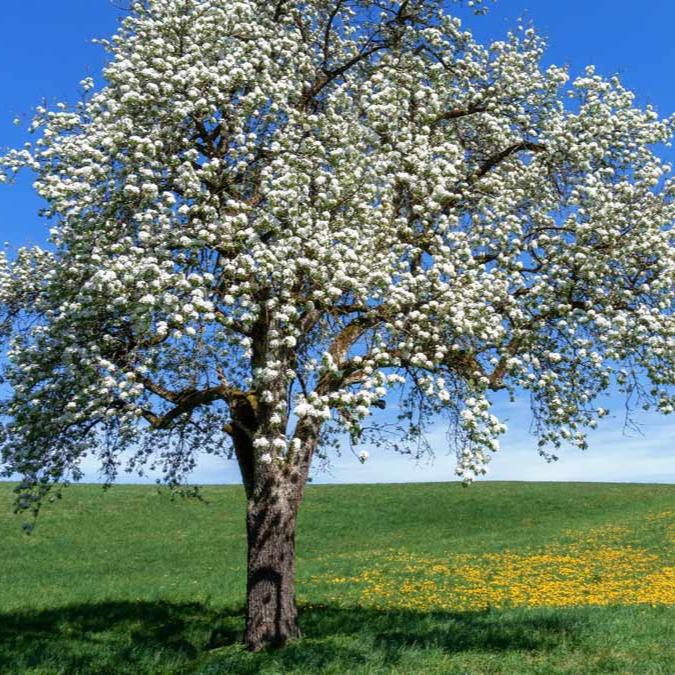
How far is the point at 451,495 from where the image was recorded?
189 ft

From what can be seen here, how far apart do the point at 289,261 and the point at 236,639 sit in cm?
942

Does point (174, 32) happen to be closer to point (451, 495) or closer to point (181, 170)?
point (181, 170)

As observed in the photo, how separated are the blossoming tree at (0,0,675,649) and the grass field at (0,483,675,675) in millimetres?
3023

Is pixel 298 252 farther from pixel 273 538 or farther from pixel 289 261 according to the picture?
pixel 273 538

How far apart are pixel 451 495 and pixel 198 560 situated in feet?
87.1

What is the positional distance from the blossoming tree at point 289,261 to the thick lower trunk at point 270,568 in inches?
1.7

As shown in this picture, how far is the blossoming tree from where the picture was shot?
12867mm

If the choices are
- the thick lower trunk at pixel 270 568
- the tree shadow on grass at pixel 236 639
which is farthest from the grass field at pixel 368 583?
the thick lower trunk at pixel 270 568

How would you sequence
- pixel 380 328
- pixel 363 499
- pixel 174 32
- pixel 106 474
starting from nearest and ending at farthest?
pixel 380 328
pixel 174 32
pixel 106 474
pixel 363 499

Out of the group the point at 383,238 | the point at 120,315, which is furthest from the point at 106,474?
the point at 383,238

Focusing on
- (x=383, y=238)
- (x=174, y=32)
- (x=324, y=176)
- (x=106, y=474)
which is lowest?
(x=106, y=474)

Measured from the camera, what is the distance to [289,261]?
491 inches

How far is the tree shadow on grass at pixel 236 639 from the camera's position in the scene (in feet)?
45.6

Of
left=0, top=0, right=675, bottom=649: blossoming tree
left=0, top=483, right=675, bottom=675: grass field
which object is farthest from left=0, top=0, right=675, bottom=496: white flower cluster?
left=0, top=483, right=675, bottom=675: grass field
